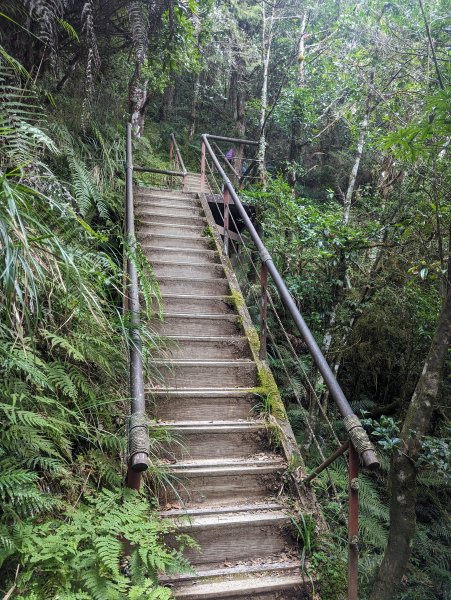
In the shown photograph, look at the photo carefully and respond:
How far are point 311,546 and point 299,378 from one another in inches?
157

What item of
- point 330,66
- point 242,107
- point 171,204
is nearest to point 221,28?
point 242,107

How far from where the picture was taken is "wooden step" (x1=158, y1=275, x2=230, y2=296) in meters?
3.86

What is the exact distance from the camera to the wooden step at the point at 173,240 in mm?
4434

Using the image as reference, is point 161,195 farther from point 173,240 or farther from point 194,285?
point 194,285

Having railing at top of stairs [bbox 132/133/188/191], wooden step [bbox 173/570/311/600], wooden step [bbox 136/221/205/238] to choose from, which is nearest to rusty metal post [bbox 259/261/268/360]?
wooden step [bbox 173/570/311/600]

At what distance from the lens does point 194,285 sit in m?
3.95

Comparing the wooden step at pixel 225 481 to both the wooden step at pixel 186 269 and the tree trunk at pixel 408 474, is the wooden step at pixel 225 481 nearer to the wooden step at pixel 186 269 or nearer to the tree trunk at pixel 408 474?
the tree trunk at pixel 408 474

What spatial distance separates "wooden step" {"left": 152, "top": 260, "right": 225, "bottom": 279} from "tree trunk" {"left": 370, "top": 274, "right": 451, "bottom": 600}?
7.08 feet

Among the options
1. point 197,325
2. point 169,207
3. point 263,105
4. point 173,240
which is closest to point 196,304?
point 197,325

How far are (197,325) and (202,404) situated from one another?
862 mm

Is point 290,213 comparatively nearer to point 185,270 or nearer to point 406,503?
point 185,270

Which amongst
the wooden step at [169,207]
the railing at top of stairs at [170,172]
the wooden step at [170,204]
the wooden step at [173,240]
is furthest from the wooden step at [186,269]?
the railing at top of stairs at [170,172]

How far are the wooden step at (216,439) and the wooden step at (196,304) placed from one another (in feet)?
4.08

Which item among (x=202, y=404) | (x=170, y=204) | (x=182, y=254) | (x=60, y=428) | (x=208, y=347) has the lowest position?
(x=202, y=404)
